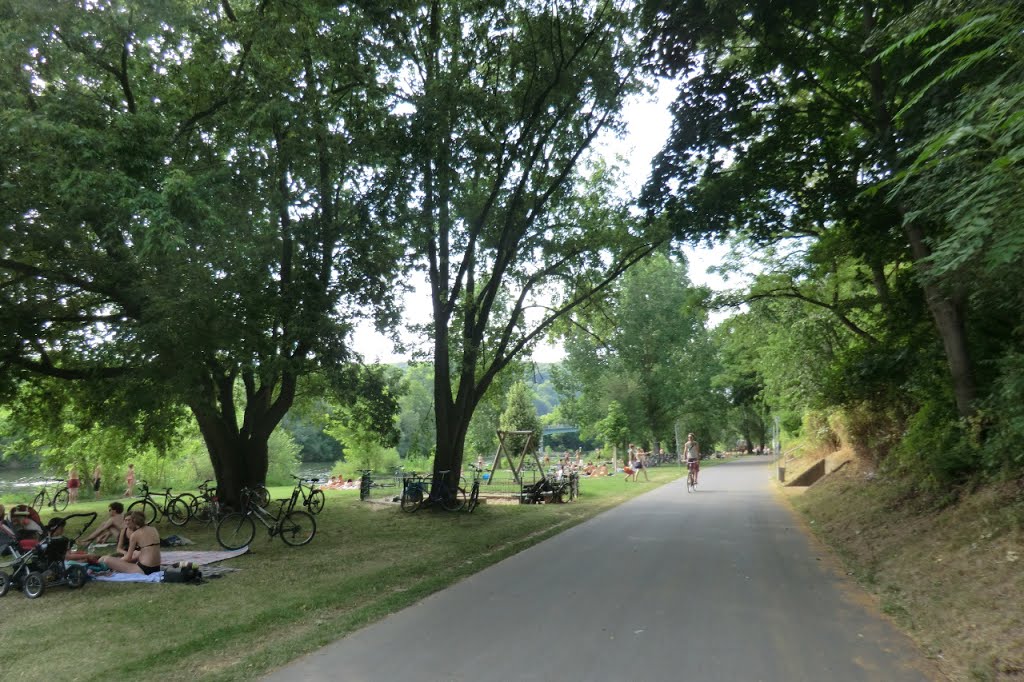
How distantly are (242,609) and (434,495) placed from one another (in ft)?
36.0

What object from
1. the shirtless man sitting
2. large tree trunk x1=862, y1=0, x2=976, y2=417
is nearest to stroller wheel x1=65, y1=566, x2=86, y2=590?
the shirtless man sitting

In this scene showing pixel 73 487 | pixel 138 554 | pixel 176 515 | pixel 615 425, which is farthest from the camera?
pixel 615 425

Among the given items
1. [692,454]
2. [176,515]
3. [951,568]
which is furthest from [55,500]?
[951,568]

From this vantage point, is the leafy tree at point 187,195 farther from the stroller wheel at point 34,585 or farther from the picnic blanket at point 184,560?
the stroller wheel at point 34,585

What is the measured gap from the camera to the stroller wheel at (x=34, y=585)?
26.8 ft

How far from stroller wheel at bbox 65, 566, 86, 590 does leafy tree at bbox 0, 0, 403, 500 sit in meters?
3.98

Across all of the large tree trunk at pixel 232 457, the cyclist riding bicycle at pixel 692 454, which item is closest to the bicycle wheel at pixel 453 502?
the large tree trunk at pixel 232 457

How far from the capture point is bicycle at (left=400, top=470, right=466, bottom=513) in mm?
18141

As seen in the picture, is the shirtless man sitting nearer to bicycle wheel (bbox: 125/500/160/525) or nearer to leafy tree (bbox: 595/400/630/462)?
bicycle wheel (bbox: 125/500/160/525)

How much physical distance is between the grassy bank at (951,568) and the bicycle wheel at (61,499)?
76.0 ft

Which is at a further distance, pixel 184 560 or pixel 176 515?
pixel 176 515

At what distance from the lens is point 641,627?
6285 millimetres

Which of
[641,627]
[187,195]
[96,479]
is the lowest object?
[641,627]

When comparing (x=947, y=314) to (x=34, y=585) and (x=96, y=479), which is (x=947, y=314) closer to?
(x=34, y=585)
